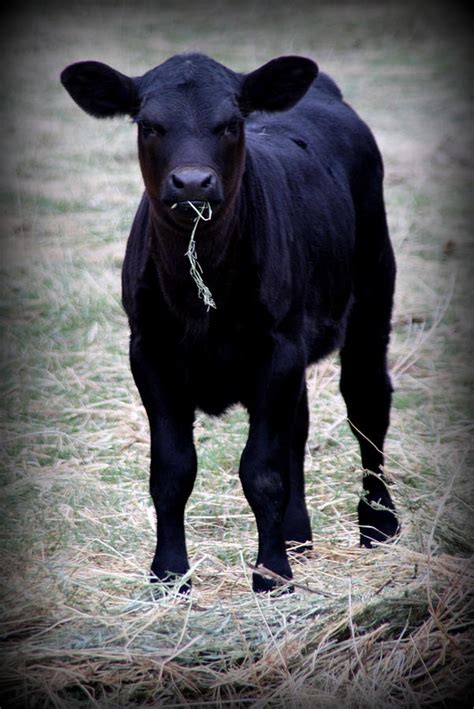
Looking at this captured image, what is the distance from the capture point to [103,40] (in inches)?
653

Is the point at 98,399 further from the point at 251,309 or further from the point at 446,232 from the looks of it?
the point at 446,232

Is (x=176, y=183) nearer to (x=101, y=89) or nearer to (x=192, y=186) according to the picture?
(x=192, y=186)

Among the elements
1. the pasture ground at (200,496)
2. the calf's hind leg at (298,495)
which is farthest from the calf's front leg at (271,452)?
the calf's hind leg at (298,495)

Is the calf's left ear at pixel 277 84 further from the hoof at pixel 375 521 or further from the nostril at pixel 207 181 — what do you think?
the hoof at pixel 375 521

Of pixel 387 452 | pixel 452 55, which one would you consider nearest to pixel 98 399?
pixel 387 452

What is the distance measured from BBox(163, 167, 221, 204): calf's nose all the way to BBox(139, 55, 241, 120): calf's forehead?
386 mm

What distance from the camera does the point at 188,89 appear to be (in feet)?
16.1

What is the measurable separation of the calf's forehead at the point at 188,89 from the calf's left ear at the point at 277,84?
82mm

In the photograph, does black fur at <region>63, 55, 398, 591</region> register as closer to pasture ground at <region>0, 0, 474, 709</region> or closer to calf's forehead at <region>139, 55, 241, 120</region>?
calf's forehead at <region>139, 55, 241, 120</region>

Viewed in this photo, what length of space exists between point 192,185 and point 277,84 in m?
0.96

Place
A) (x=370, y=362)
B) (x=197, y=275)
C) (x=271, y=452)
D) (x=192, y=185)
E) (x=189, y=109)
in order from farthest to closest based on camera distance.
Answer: (x=370, y=362)
(x=271, y=452)
(x=197, y=275)
(x=189, y=109)
(x=192, y=185)

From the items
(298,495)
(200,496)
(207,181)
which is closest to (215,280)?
(207,181)

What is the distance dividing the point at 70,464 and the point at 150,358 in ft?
5.81

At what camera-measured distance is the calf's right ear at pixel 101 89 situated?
5129 millimetres
